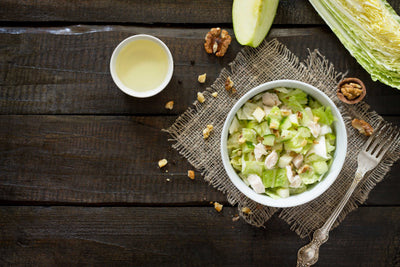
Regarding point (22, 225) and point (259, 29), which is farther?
point (22, 225)

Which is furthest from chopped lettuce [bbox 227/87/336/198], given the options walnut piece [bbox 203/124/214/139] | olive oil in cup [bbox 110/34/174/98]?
olive oil in cup [bbox 110/34/174/98]

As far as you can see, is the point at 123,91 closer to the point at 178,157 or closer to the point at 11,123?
the point at 178,157

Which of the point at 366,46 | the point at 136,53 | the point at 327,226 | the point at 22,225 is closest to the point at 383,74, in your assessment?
the point at 366,46

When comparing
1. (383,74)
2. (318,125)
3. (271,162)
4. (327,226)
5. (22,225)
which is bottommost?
(22,225)

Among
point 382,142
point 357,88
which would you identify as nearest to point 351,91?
point 357,88

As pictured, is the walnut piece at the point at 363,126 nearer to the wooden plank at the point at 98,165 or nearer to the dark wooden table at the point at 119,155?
the dark wooden table at the point at 119,155

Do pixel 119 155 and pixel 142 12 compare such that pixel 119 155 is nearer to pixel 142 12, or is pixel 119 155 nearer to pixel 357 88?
pixel 142 12
